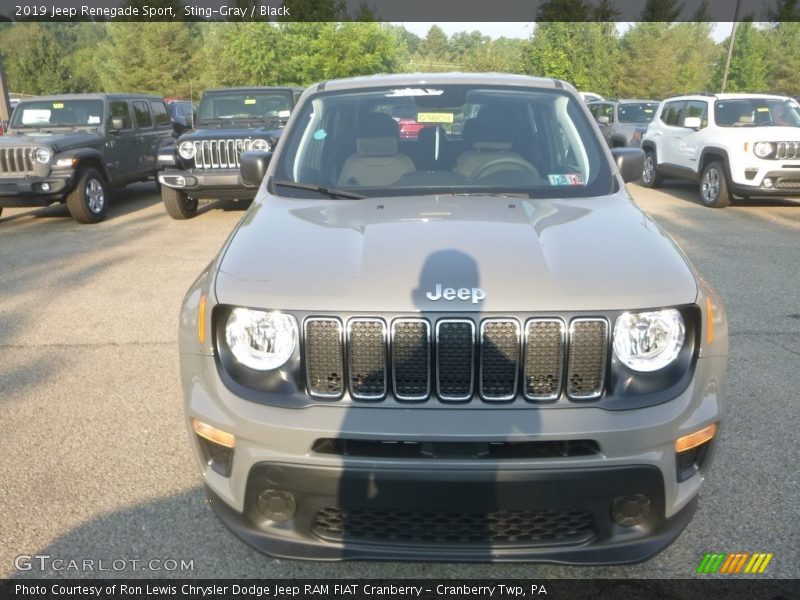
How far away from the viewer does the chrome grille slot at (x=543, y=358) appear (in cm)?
219

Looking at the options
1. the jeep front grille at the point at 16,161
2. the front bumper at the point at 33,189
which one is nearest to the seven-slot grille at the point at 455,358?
the front bumper at the point at 33,189

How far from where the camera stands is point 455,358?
2.21 meters

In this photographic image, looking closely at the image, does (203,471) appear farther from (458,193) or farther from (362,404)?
(458,193)

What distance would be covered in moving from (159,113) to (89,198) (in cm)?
359

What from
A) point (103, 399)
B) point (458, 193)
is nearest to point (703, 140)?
point (458, 193)

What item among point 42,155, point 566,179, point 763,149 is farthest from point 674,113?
point 566,179

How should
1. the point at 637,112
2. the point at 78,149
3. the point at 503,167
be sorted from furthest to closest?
the point at 637,112 → the point at 78,149 → the point at 503,167

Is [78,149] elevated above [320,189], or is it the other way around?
[320,189]

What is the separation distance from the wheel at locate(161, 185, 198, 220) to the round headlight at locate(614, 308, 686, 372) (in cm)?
922

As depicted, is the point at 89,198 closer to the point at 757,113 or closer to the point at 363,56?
the point at 757,113

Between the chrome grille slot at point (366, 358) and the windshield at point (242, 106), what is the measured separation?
9.70m

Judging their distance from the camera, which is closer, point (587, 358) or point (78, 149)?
point (587, 358)

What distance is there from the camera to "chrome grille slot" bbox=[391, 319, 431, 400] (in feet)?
7.22

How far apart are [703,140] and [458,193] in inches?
382
